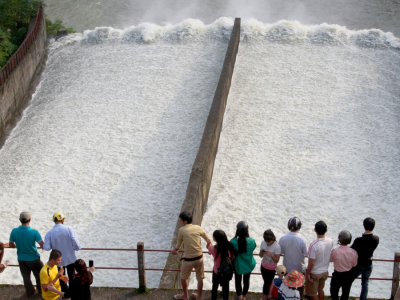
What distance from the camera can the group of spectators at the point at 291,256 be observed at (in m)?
5.80

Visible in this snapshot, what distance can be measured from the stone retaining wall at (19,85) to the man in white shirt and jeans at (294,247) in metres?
11.6

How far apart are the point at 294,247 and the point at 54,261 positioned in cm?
280

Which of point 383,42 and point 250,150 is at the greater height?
point 383,42

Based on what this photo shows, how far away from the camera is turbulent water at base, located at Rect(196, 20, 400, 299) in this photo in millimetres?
11219

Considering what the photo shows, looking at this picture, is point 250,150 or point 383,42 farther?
point 383,42

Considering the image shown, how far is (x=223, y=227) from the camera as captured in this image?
1094 centimetres

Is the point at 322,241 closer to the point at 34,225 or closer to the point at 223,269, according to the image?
the point at 223,269

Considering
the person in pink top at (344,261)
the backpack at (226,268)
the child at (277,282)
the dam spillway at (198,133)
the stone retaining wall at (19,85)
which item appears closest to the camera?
the child at (277,282)

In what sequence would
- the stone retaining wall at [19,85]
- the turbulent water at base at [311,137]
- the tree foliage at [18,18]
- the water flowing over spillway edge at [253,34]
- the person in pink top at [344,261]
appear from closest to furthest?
1. the person in pink top at [344,261]
2. the turbulent water at base at [311,137]
3. the stone retaining wall at [19,85]
4. the water flowing over spillway edge at [253,34]
5. the tree foliage at [18,18]

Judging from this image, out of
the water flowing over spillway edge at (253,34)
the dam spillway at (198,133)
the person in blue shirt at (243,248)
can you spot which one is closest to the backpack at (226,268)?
the person in blue shirt at (243,248)

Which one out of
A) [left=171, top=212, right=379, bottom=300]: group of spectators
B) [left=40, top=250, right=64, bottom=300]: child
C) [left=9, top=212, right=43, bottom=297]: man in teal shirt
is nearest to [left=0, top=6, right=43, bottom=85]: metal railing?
[left=9, top=212, right=43, bottom=297]: man in teal shirt

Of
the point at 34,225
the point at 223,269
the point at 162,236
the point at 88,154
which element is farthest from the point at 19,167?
the point at 223,269

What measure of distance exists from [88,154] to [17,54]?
5.87m

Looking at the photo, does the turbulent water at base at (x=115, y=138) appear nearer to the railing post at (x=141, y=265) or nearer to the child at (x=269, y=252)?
the railing post at (x=141, y=265)
